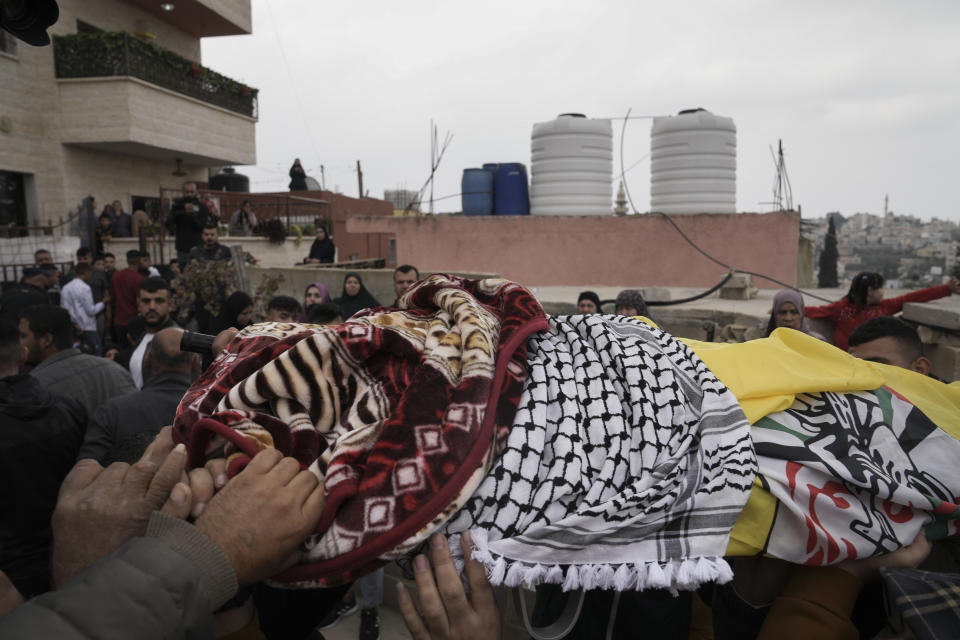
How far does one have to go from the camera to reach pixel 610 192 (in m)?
8.70

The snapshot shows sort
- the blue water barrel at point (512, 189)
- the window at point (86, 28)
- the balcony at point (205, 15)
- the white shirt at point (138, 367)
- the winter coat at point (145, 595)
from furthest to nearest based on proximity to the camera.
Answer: the balcony at point (205, 15) → the window at point (86, 28) → the blue water barrel at point (512, 189) → the white shirt at point (138, 367) → the winter coat at point (145, 595)

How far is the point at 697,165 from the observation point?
8.15m

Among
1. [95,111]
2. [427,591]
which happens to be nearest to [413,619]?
[427,591]

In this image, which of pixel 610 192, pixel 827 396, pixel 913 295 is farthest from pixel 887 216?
pixel 827 396

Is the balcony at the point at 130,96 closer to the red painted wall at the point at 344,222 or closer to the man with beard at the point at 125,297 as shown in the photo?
the red painted wall at the point at 344,222

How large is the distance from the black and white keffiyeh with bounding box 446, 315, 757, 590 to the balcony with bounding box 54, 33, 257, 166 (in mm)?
15980

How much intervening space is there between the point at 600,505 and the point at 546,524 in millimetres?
98

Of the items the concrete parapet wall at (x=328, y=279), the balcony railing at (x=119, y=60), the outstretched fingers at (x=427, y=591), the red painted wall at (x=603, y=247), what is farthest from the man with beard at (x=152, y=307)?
the balcony railing at (x=119, y=60)

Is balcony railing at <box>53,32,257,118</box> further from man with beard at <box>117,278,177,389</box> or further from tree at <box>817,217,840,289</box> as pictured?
tree at <box>817,217,840,289</box>

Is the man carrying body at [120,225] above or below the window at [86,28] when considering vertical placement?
below

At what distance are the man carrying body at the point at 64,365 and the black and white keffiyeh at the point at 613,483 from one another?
2.80m

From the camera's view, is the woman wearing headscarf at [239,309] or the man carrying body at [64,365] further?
the woman wearing headscarf at [239,309]

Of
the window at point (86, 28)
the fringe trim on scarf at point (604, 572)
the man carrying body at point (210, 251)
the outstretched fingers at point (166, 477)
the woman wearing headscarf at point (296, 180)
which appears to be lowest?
the fringe trim on scarf at point (604, 572)

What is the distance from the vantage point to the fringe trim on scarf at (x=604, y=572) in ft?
3.15
